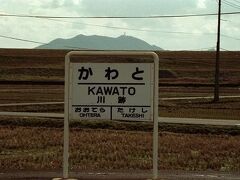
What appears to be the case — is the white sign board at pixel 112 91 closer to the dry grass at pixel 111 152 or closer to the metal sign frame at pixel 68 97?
the metal sign frame at pixel 68 97

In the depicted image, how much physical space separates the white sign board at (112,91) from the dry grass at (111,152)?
2632 mm

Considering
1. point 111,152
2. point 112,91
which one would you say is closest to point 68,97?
point 112,91

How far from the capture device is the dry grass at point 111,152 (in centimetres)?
1141

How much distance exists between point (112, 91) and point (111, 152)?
18.0ft

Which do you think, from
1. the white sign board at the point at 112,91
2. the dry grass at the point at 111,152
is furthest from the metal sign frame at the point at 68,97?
the dry grass at the point at 111,152

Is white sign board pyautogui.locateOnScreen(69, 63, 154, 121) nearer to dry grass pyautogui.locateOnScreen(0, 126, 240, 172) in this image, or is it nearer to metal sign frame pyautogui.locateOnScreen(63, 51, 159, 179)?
metal sign frame pyautogui.locateOnScreen(63, 51, 159, 179)

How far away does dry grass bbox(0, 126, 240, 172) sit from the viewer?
1141 cm

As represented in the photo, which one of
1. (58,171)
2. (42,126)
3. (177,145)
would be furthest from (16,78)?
(58,171)

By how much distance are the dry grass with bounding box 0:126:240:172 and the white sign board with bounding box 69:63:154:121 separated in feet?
8.63

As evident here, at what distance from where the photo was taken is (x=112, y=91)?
834 cm

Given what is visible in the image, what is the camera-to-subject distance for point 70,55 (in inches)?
332

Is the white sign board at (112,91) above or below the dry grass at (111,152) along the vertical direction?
above

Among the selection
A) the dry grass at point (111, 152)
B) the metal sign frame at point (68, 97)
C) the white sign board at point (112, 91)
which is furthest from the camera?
the dry grass at point (111, 152)

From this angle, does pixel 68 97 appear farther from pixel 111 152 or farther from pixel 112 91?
pixel 111 152
